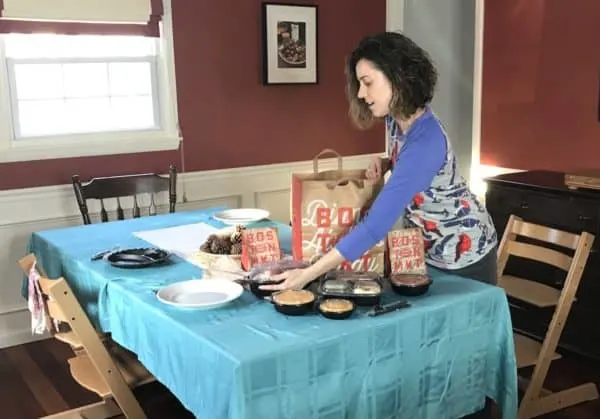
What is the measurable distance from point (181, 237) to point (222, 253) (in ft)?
1.66

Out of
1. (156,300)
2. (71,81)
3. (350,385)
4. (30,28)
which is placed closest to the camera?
(350,385)

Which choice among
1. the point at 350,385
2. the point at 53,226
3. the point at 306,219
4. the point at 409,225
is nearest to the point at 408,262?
the point at 409,225

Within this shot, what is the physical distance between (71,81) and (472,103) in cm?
272

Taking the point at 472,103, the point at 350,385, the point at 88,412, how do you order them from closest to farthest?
1. the point at 350,385
2. the point at 88,412
3. the point at 472,103

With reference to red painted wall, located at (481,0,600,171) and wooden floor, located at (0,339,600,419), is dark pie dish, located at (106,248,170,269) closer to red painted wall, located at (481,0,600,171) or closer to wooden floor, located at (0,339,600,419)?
wooden floor, located at (0,339,600,419)

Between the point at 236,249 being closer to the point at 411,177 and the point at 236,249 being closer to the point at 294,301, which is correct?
the point at 294,301

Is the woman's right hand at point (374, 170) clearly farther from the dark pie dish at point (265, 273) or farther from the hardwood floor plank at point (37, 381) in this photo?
the hardwood floor plank at point (37, 381)

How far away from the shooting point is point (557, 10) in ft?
13.4

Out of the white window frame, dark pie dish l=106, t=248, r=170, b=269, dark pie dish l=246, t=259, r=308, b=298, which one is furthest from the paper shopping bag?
the white window frame

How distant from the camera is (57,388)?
3.32 metres

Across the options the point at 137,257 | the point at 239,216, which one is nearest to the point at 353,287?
the point at 137,257

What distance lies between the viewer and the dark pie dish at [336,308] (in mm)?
1887

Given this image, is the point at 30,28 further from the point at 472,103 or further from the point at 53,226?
the point at 472,103

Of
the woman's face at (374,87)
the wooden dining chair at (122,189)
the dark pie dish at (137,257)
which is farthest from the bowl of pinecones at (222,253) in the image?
the wooden dining chair at (122,189)
